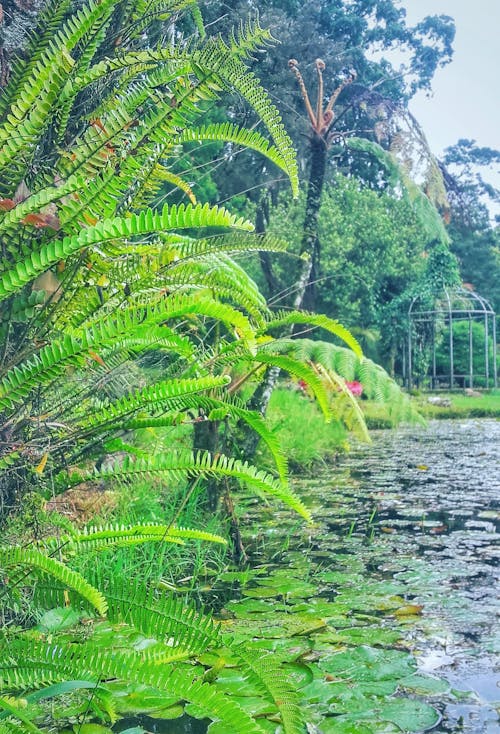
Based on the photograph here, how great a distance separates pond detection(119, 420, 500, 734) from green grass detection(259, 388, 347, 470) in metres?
0.84

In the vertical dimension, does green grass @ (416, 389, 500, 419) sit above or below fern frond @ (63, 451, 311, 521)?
below

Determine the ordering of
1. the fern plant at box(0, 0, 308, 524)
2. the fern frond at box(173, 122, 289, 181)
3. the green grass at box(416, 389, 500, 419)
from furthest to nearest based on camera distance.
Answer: the green grass at box(416, 389, 500, 419) < the fern frond at box(173, 122, 289, 181) < the fern plant at box(0, 0, 308, 524)

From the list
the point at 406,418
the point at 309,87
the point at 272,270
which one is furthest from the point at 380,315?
the point at 406,418

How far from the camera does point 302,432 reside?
235 inches

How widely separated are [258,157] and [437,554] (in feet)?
33.7

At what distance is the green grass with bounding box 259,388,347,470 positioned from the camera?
18.3 ft

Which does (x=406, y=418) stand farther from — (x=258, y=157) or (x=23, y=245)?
(x=258, y=157)

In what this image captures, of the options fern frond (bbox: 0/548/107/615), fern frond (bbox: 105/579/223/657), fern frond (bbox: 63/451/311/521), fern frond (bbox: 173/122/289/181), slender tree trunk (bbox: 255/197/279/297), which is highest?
slender tree trunk (bbox: 255/197/279/297)

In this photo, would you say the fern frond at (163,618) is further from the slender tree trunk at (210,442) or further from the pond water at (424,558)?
the slender tree trunk at (210,442)

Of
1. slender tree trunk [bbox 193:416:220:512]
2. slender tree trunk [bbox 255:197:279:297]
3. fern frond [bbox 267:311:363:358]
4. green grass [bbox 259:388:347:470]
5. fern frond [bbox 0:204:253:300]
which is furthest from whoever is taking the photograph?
slender tree trunk [bbox 255:197:279:297]

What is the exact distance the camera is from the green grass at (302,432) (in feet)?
18.3

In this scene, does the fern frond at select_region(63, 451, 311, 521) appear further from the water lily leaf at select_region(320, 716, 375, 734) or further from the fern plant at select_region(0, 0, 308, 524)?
the water lily leaf at select_region(320, 716, 375, 734)

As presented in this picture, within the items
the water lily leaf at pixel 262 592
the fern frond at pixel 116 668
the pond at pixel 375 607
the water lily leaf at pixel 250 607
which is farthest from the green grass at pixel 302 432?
the fern frond at pixel 116 668

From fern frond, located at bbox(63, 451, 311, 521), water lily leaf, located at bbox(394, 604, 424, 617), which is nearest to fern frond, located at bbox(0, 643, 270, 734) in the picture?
fern frond, located at bbox(63, 451, 311, 521)
